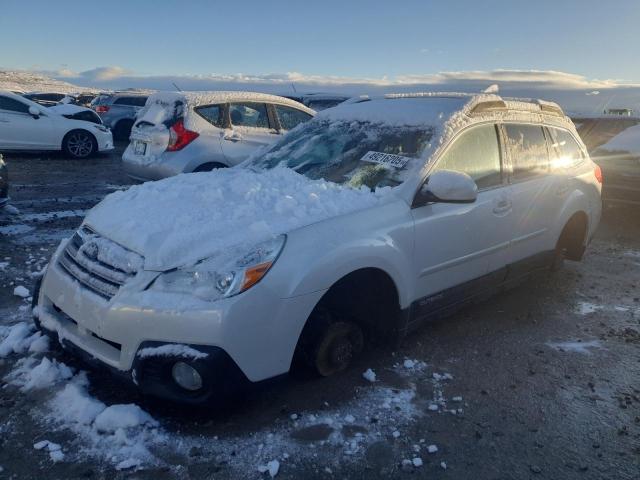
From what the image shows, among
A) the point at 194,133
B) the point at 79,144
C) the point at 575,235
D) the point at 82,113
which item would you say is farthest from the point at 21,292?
the point at 82,113

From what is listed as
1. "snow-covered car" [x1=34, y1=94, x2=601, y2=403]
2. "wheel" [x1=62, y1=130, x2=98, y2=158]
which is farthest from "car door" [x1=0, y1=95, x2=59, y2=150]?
"snow-covered car" [x1=34, y1=94, x2=601, y2=403]

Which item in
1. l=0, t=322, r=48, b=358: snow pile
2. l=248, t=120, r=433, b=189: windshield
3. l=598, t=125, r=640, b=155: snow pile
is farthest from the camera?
l=598, t=125, r=640, b=155: snow pile

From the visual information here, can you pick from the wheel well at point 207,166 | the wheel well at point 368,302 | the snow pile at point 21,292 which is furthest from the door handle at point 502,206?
the wheel well at point 207,166

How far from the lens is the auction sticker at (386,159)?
3.53m

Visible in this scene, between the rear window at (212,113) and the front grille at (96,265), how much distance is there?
4241 millimetres

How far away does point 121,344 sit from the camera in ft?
8.62

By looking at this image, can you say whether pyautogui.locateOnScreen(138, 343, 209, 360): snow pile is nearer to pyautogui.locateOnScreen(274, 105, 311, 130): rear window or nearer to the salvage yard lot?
the salvage yard lot

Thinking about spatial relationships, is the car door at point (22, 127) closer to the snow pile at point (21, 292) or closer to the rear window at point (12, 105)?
the rear window at point (12, 105)

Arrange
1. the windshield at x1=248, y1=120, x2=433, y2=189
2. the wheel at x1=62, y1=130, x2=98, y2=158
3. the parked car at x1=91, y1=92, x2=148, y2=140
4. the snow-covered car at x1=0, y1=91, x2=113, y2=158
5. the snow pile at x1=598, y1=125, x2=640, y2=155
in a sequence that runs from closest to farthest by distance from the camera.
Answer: the windshield at x1=248, y1=120, x2=433, y2=189, the snow pile at x1=598, y1=125, x2=640, y2=155, the snow-covered car at x1=0, y1=91, x2=113, y2=158, the wheel at x1=62, y1=130, x2=98, y2=158, the parked car at x1=91, y1=92, x2=148, y2=140

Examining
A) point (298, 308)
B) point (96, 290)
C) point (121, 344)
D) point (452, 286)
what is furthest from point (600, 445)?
point (96, 290)

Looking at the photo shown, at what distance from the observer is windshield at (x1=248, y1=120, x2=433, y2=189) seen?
352cm

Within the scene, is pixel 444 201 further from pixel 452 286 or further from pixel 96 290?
pixel 96 290

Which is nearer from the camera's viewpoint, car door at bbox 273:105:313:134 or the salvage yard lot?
the salvage yard lot

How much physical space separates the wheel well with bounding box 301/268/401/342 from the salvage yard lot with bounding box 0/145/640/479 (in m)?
0.21
